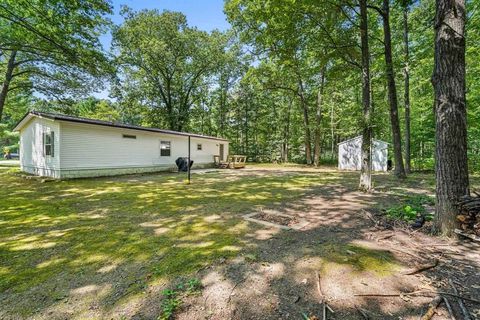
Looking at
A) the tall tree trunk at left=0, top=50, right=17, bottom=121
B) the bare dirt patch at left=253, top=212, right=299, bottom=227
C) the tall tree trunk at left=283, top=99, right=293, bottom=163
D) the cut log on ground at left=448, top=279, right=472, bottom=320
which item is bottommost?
the cut log on ground at left=448, top=279, right=472, bottom=320

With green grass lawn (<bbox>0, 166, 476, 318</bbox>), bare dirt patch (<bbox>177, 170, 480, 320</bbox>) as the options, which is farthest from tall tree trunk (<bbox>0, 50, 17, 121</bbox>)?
bare dirt patch (<bbox>177, 170, 480, 320</bbox>)

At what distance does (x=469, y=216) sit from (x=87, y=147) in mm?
12383

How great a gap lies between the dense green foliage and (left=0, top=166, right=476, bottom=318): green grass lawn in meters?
5.76

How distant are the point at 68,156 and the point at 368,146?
452 inches

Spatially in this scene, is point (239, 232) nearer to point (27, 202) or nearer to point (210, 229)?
point (210, 229)

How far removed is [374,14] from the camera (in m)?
11.1

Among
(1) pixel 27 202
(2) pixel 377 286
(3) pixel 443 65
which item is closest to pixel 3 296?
(2) pixel 377 286

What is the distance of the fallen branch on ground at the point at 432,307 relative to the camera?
1.76 meters

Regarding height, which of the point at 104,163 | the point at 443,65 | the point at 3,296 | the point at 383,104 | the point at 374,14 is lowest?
the point at 3,296

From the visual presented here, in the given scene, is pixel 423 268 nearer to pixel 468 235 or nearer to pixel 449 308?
pixel 449 308

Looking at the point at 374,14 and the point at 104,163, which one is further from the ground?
the point at 374,14

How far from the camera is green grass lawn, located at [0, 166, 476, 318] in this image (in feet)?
7.20

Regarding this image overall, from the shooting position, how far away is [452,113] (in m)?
3.25

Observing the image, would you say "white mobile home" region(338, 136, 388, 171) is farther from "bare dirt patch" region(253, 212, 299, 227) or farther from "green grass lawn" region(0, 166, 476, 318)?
"green grass lawn" region(0, 166, 476, 318)
